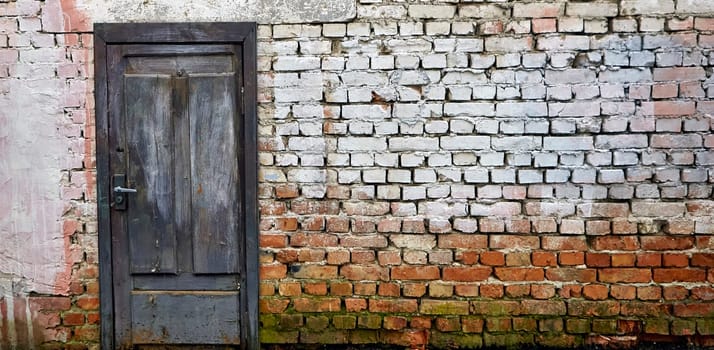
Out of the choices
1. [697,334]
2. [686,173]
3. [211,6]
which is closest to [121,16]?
[211,6]

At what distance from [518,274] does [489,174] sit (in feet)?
1.97

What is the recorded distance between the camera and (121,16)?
10.3ft

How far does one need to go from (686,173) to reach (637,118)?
1.35 ft

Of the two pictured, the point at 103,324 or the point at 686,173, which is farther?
the point at 103,324

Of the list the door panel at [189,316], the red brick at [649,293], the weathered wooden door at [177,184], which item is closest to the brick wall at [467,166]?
the red brick at [649,293]

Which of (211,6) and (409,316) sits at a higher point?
(211,6)

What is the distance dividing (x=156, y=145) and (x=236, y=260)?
0.81m

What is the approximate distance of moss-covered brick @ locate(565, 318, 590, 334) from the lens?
314cm

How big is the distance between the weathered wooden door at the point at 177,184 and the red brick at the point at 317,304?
258 mm

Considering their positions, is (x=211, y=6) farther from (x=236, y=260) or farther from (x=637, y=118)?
(x=637, y=118)

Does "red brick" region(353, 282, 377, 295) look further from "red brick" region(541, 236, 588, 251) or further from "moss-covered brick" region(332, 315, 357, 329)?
"red brick" region(541, 236, 588, 251)

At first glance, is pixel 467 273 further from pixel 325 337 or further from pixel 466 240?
pixel 325 337

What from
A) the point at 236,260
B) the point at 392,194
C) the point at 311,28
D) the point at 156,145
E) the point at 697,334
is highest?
the point at 311,28

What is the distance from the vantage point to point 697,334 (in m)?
3.13
